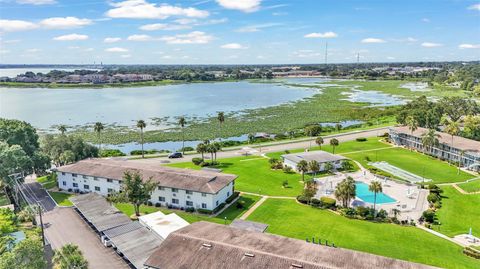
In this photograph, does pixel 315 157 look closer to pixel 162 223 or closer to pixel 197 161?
pixel 197 161

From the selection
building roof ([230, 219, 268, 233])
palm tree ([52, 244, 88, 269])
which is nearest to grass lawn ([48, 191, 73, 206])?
palm tree ([52, 244, 88, 269])

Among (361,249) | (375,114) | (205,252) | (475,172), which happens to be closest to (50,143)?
(205,252)

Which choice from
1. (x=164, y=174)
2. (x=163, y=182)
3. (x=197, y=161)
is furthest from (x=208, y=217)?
(x=197, y=161)

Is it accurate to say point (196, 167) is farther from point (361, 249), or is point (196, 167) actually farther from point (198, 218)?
point (361, 249)

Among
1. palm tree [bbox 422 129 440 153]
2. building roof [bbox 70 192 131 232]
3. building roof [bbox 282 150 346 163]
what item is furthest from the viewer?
palm tree [bbox 422 129 440 153]

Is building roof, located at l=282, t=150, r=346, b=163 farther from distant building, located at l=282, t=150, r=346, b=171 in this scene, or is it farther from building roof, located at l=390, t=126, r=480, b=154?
building roof, located at l=390, t=126, r=480, b=154

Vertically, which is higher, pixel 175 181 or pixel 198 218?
pixel 175 181
